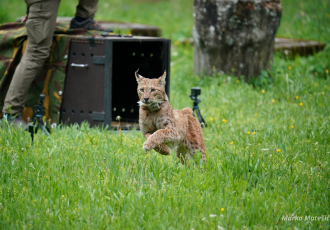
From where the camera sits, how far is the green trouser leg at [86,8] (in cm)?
519

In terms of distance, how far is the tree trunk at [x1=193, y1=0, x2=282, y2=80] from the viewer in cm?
662

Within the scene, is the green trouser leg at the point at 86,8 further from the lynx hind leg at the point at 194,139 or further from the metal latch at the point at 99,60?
the lynx hind leg at the point at 194,139

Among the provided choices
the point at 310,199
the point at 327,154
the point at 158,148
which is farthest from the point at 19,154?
the point at 327,154

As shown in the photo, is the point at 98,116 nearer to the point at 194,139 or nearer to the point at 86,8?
the point at 86,8

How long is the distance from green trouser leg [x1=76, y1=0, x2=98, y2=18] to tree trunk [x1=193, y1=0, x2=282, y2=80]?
2.35 meters

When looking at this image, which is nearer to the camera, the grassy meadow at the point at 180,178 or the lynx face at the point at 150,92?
the grassy meadow at the point at 180,178


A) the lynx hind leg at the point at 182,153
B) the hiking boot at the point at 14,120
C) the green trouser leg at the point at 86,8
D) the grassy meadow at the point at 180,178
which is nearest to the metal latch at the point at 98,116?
the grassy meadow at the point at 180,178

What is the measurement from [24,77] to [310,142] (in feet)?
10.9

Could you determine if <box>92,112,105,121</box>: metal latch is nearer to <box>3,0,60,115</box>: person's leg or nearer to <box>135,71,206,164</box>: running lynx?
<box>3,0,60,115</box>: person's leg

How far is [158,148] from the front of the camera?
3.02 m

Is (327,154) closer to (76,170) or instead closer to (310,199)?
(310,199)

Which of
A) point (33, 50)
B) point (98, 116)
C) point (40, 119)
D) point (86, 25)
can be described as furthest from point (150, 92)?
point (86, 25)

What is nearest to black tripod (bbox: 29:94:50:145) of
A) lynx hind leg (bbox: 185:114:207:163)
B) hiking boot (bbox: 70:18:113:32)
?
hiking boot (bbox: 70:18:113:32)

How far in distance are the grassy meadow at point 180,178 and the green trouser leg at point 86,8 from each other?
5.40 ft
